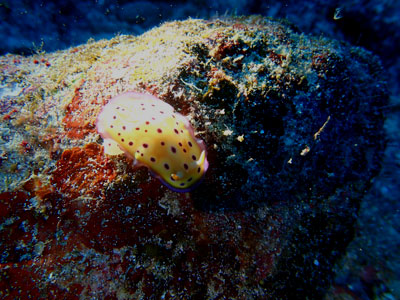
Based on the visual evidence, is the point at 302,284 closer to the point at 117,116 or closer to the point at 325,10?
the point at 117,116

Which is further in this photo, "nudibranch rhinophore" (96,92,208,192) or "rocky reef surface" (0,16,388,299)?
"rocky reef surface" (0,16,388,299)

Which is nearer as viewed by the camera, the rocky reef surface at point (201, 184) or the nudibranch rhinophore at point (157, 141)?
the nudibranch rhinophore at point (157, 141)

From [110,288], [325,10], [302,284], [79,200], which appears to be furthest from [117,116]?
[325,10]

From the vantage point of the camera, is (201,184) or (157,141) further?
(201,184)
